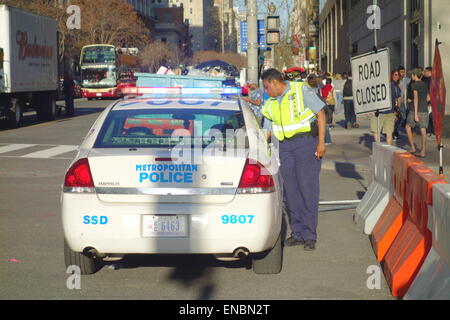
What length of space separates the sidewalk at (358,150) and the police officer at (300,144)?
5562 mm

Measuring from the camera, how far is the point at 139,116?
22.9ft

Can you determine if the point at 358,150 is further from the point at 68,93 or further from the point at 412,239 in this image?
the point at 68,93

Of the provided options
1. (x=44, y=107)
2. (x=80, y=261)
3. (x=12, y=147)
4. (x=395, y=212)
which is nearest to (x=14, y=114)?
(x=44, y=107)

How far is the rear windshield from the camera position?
6531mm

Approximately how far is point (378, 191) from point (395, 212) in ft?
4.05

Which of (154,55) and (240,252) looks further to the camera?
(154,55)

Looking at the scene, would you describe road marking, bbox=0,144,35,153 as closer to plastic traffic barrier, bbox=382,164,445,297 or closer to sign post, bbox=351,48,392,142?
sign post, bbox=351,48,392,142

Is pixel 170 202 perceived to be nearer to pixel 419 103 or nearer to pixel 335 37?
pixel 419 103

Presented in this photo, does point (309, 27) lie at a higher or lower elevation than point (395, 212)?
higher

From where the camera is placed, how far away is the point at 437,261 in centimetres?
507

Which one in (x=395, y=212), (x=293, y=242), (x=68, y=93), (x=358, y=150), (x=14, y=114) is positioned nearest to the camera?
(x=395, y=212)

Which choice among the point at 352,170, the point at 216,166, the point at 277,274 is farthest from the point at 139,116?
the point at 352,170

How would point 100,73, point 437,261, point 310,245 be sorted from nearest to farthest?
point 437,261 → point 310,245 → point 100,73

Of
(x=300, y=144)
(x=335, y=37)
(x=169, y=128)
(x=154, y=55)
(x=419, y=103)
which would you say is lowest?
(x=300, y=144)
